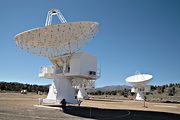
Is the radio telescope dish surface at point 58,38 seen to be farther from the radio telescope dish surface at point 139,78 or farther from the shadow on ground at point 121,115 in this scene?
the radio telescope dish surface at point 139,78

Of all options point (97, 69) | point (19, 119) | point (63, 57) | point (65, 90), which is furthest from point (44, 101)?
point (19, 119)

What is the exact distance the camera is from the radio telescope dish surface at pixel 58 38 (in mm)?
30875

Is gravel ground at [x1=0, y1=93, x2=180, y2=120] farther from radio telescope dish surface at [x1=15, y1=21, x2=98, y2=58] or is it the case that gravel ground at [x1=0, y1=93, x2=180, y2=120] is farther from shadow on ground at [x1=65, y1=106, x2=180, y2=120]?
radio telescope dish surface at [x1=15, y1=21, x2=98, y2=58]

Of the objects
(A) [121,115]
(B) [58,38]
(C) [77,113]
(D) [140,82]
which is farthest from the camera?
(D) [140,82]

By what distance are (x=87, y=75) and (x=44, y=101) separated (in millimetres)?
7059

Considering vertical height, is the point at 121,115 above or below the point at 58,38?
below

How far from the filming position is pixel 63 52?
35719 millimetres

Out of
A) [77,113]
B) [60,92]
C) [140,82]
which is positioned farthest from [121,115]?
[140,82]

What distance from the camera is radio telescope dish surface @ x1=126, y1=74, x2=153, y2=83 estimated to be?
234 ft

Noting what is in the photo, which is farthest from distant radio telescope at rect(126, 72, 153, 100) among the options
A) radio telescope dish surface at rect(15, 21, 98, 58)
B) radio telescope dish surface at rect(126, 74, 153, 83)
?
radio telescope dish surface at rect(15, 21, 98, 58)

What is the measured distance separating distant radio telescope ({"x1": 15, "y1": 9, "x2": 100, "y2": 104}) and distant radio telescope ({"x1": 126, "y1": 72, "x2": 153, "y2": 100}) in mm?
37404

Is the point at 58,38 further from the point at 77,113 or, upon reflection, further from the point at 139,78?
the point at 139,78

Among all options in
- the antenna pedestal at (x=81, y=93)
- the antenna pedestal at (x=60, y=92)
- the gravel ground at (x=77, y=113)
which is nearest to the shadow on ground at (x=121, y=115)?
the gravel ground at (x=77, y=113)

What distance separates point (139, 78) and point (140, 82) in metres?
1.60
